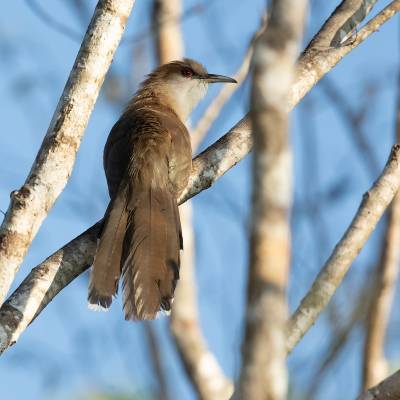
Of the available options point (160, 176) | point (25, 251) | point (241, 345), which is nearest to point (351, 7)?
point (160, 176)

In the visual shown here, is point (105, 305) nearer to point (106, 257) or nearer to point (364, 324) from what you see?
point (106, 257)

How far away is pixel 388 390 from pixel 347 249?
0.99 metres

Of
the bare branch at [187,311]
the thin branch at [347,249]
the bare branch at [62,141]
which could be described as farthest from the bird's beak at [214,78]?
the thin branch at [347,249]

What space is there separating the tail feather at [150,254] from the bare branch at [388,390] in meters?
1.39

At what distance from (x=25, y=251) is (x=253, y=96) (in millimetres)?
1550

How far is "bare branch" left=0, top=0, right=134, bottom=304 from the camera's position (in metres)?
3.67

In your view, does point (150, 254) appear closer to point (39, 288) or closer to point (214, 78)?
point (39, 288)

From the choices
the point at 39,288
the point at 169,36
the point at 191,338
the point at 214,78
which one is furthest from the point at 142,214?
the point at 169,36

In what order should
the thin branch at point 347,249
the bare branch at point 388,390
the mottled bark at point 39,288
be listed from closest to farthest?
1. the bare branch at point 388,390
2. the mottled bark at point 39,288
3. the thin branch at point 347,249

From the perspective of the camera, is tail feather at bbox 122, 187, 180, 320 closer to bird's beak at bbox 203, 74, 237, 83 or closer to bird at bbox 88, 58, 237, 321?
bird at bbox 88, 58, 237, 321

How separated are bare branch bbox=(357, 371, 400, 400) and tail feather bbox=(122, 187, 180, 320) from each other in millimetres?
1385

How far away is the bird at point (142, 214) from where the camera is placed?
4.41 m

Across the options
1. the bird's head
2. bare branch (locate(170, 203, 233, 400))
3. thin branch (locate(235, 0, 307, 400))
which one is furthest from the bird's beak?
thin branch (locate(235, 0, 307, 400))

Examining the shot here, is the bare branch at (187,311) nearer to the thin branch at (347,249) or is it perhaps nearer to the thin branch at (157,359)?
the thin branch at (157,359)
